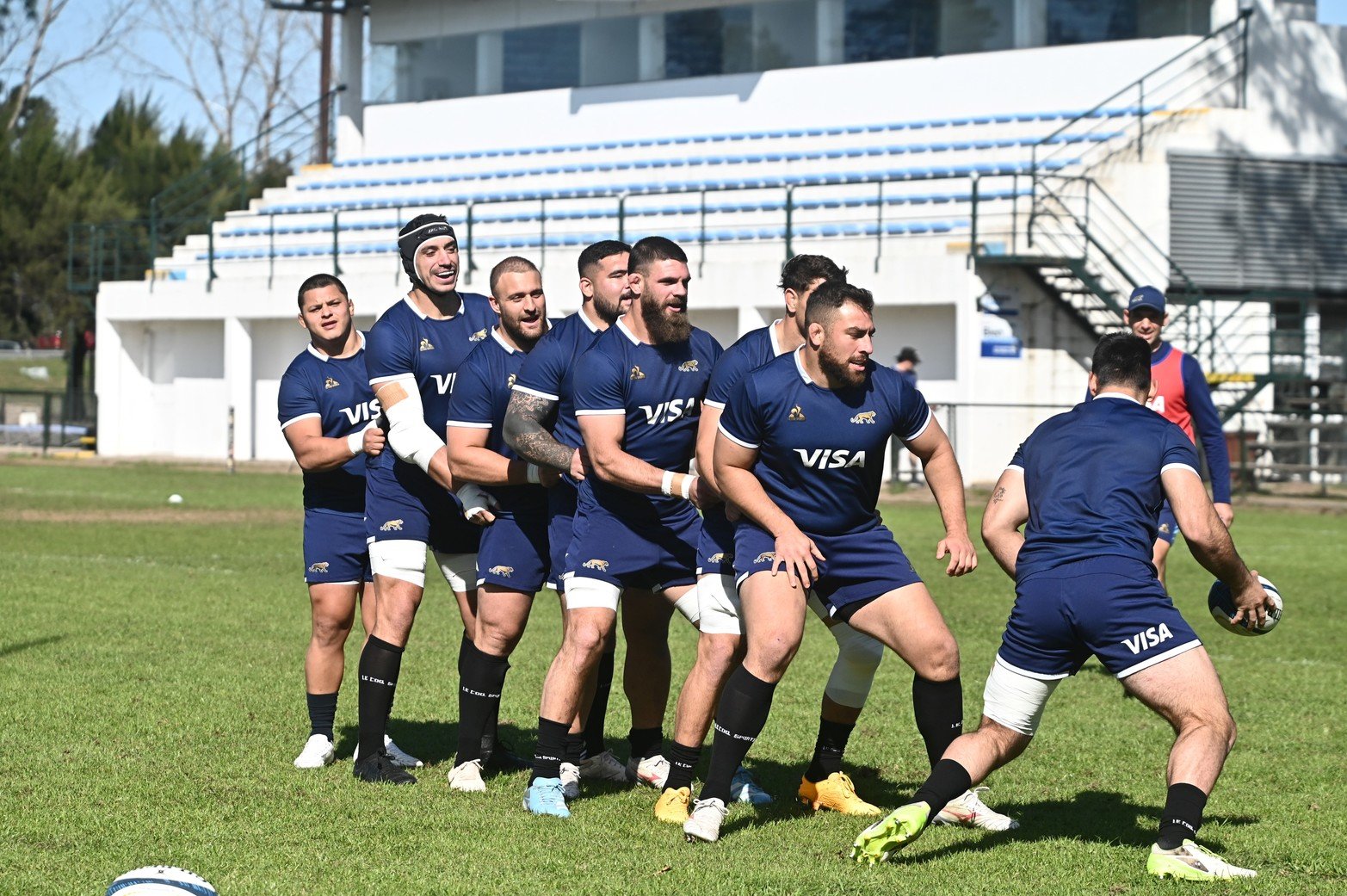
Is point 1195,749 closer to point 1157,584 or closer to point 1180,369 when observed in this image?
point 1157,584

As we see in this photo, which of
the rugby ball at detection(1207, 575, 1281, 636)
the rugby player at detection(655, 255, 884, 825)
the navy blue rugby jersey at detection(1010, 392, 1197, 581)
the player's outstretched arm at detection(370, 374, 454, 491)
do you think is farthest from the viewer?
the player's outstretched arm at detection(370, 374, 454, 491)

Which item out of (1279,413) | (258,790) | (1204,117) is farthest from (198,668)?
(1204,117)

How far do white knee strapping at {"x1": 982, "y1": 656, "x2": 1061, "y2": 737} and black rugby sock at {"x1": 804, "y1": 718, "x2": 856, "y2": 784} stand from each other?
109cm

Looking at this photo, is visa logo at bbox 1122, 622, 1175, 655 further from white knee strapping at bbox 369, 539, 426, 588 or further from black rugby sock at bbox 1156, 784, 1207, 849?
white knee strapping at bbox 369, 539, 426, 588

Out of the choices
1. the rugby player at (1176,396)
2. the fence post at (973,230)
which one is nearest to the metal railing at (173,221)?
the fence post at (973,230)

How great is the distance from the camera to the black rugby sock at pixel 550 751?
6938mm

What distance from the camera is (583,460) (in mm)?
7137

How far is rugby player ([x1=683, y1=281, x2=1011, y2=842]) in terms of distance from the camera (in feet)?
21.4

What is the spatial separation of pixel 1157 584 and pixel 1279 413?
2132 cm

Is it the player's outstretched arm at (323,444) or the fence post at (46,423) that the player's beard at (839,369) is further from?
the fence post at (46,423)

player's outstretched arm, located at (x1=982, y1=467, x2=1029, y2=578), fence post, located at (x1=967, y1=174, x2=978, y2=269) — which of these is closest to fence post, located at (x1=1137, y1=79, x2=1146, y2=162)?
fence post, located at (x1=967, y1=174, x2=978, y2=269)

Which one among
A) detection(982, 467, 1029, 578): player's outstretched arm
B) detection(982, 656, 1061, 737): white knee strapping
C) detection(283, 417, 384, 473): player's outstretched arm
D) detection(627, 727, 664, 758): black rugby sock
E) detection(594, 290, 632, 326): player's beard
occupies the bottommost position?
detection(627, 727, 664, 758): black rugby sock

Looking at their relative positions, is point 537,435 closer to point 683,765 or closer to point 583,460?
point 583,460

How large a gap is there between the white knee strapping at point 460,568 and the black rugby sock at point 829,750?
1800mm
